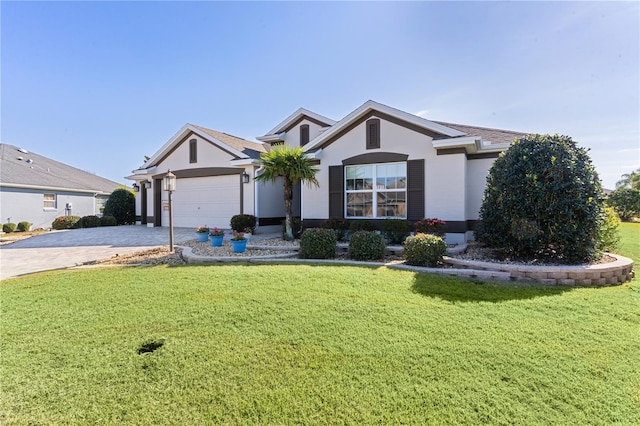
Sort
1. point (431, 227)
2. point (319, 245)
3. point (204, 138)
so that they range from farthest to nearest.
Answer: point (204, 138) → point (431, 227) → point (319, 245)

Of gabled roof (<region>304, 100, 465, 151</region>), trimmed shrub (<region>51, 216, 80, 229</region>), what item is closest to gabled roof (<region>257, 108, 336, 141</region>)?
gabled roof (<region>304, 100, 465, 151</region>)

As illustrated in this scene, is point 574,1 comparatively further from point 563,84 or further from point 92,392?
point 92,392

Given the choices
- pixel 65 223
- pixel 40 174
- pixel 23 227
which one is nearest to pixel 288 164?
pixel 65 223

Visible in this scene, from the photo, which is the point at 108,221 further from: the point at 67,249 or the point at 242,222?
the point at 242,222

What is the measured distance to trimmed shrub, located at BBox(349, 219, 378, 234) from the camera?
11359 millimetres

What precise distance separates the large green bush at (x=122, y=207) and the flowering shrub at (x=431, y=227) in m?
19.4

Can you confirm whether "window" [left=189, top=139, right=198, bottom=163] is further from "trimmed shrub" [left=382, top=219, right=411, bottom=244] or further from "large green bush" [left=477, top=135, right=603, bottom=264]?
"large green bush" [left=477, top=135, right=603, bottom=264]

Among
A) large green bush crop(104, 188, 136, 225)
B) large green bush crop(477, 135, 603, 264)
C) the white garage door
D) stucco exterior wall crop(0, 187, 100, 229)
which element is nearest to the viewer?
large green bush crop(477, 135, 603, 264)

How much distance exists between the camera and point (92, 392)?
9.10 ft

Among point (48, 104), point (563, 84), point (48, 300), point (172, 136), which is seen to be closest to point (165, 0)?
point (172, 136)

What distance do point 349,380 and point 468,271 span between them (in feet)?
16.0

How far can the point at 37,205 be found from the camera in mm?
22000

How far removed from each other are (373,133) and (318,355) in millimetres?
9896

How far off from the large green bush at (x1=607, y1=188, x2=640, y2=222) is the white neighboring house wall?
4114 centimetres
